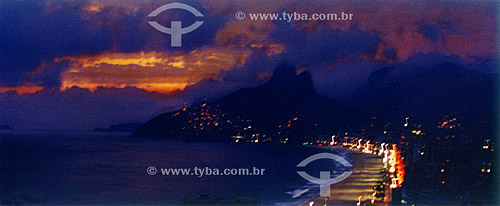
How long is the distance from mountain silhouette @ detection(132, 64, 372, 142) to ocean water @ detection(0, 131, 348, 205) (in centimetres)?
17

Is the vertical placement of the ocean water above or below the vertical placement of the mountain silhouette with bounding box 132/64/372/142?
below

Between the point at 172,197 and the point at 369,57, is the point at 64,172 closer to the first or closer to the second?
the point at 172,197

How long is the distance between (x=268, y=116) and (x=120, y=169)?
1476 mm

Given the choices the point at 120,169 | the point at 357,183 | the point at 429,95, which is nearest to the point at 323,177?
the point at 357,183

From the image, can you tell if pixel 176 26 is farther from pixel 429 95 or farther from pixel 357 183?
pixel 429 95

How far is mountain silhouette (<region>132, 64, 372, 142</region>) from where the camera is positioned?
5.36 metres

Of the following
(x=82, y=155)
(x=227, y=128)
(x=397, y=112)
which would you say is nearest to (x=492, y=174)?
(x=397, y=112)

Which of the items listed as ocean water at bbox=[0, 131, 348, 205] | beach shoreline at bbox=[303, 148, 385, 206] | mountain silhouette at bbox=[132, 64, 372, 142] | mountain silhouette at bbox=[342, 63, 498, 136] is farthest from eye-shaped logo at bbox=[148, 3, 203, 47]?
beach shoreline at bbox=[303, 148, 385, 206]

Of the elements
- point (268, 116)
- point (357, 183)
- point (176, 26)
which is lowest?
point (357, 183)

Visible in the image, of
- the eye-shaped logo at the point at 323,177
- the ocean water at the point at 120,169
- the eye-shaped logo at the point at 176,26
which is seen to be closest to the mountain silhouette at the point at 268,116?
the ocean water at the point at 120,169

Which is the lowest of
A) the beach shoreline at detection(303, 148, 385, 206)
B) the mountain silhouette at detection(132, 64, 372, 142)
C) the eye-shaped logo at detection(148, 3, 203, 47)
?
the beach shoreline at detection(303, 148, 385, 206)

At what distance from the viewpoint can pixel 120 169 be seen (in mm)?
5387

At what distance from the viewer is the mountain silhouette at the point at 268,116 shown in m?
5.36

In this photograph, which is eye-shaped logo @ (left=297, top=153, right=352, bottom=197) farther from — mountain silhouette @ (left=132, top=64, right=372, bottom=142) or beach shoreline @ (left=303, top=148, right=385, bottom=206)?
mountain silhouette @ (left=132, top=64, right=372, bottom=142)
